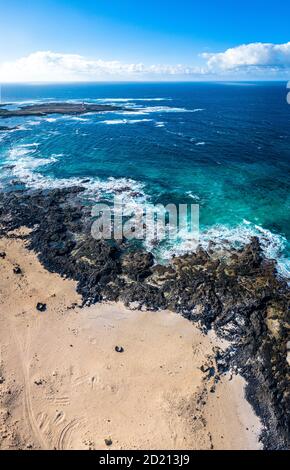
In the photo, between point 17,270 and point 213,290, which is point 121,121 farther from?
point 213,290

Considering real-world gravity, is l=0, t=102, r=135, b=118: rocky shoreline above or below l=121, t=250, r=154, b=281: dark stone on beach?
above

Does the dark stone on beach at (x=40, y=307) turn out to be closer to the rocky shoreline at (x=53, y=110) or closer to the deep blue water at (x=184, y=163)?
the deep blue water at (x=184, y=163)

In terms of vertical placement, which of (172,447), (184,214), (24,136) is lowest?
(172,447)

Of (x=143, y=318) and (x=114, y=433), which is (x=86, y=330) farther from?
(x=114, y=433)

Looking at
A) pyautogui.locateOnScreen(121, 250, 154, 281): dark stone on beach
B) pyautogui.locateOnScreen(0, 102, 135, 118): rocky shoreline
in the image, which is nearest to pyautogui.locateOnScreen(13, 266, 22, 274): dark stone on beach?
pyautogui.locateOnScreen(121, 250, 154, 281): dark stone on beach

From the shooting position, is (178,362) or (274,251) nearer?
(178,362)

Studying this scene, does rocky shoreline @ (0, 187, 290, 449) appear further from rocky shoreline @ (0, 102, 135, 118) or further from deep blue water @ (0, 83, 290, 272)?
rocky shoreline @ (0, 102, 135, 118)
